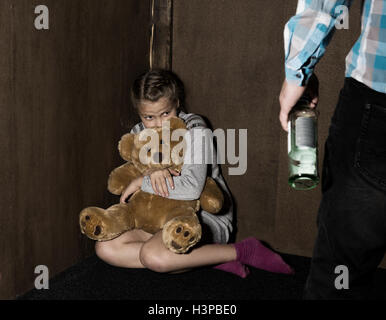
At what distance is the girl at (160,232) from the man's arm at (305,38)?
785mm

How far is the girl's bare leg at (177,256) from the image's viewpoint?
5.42 ft

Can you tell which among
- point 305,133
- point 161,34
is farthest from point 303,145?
point 161,34

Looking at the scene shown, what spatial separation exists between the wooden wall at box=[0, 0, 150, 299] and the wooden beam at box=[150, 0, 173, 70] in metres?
0.04

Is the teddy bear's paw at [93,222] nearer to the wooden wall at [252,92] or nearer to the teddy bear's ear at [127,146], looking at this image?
the teddy bear's ear at [127,146]

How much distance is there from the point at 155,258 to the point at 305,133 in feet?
2.90

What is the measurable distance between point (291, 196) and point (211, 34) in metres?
0.78

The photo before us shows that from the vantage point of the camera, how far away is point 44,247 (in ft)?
5.40

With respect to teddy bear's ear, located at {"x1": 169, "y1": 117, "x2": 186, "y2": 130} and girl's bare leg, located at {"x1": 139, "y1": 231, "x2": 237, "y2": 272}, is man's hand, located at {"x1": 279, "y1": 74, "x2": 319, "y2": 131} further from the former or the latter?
girl's bare leg, located at {"x1": 139, "y1": 231, "x2": 237, "y2": 272}

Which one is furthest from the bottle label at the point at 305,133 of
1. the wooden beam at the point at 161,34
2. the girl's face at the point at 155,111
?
the wooden beam at the point at 161,34

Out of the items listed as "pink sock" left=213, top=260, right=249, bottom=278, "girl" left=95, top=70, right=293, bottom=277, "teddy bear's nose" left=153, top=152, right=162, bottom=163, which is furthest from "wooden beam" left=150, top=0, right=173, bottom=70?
"pink sock" left=213, top=260, right=249, bottom=278

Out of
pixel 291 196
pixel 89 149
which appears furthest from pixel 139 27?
pixel 291 196
